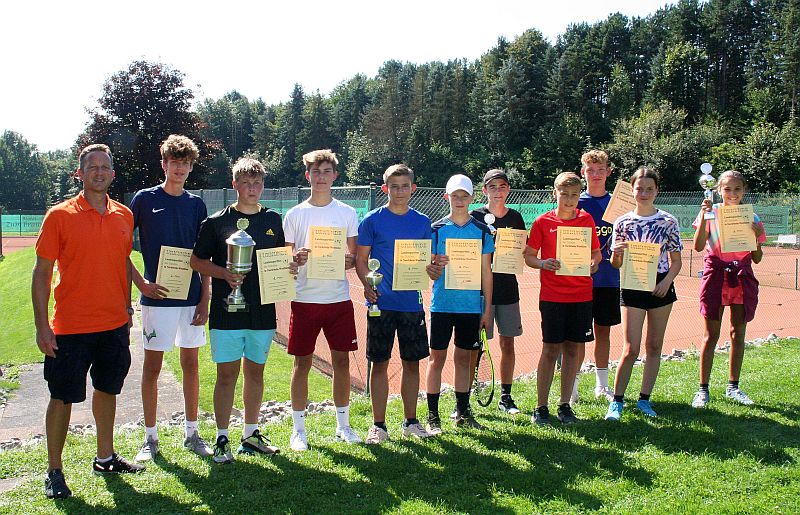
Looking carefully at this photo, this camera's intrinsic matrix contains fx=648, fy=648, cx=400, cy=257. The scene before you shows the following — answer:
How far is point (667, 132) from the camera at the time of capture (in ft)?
162

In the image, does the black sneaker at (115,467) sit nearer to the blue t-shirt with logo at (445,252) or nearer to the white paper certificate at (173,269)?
the white paper certificate at (173,269)

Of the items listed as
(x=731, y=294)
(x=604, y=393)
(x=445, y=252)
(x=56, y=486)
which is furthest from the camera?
(x=604, y=393)

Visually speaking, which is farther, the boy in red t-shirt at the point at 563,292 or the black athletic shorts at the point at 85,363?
the boy in red t-shirt at the point at 563,292

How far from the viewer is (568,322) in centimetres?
539

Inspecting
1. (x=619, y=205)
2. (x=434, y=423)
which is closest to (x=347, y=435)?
(x=434, y=423)

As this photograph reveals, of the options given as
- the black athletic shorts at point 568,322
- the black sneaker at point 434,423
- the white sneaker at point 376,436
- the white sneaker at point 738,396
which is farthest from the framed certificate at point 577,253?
the white sneaker at point 738,396

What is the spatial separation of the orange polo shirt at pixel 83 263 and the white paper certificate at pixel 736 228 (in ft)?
16.5

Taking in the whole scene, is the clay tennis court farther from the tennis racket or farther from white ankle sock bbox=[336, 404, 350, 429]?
white ankle sock bbox=[336, 404, 350, 429]

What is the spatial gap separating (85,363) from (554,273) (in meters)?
3.57

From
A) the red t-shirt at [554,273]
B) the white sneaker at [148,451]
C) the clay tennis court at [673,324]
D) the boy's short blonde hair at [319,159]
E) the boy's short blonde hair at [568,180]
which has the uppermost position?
the boy's short blonde hair at [319,159]

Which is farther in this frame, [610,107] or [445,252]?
[610,107]

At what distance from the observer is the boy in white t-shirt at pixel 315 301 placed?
4898 mm

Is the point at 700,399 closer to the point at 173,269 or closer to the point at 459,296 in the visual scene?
the point at 459,296

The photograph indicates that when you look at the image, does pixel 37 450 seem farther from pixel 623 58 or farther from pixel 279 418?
pixel 623 58
